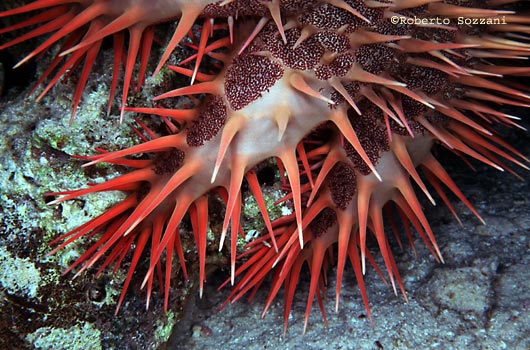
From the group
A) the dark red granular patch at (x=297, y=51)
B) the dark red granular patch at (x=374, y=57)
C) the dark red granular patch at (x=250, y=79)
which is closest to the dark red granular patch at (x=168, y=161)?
the dark red granular patch at (x=250, y=79)

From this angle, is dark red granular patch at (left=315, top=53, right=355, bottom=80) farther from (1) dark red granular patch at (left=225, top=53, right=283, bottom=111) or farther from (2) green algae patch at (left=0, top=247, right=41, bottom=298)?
(2) green algae patch at (left=0, top=247, right=41, bottom=298)

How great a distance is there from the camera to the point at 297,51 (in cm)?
178

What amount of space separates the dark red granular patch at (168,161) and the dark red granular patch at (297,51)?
0.57 meters

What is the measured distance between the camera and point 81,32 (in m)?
2.03

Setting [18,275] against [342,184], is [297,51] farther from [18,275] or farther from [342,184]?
[18,275]

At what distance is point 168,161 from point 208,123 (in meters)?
0.26

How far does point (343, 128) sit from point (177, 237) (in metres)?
0.89

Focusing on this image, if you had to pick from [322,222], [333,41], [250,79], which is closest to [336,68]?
[333,41]

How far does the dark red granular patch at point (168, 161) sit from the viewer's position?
1945 mm

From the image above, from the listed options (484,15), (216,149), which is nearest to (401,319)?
(216,149)

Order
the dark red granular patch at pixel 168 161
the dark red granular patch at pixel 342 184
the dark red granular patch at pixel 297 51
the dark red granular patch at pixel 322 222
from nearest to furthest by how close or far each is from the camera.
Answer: the dark red granular patch at pixel 297 51
the dark red granular patch at pixel 168 161
the dark red granular patch at pixel 342 184
the dark red granular patch at pixel 322 222

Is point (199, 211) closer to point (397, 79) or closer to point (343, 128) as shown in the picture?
point (343, 128)

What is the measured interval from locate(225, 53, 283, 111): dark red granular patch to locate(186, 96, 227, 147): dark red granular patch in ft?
0.19

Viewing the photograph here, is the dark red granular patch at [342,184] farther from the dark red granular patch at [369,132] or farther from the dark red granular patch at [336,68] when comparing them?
the dark red granular patch at [336,68]
